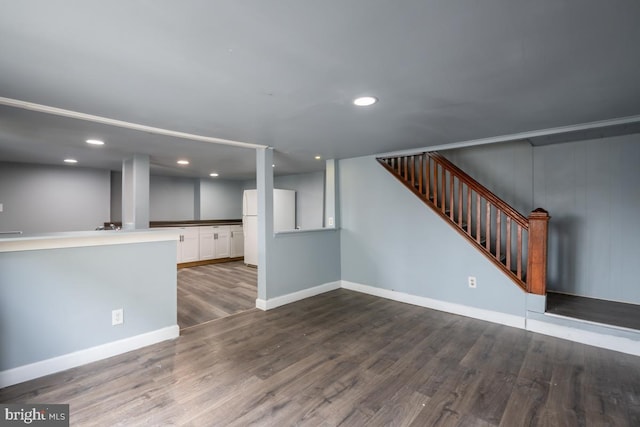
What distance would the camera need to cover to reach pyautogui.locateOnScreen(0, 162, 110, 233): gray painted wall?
16.4 ft

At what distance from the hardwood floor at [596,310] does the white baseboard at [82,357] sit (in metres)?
3.82

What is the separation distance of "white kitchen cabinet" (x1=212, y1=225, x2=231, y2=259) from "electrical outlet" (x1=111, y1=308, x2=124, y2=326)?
4263 mm

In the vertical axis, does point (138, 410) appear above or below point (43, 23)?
below

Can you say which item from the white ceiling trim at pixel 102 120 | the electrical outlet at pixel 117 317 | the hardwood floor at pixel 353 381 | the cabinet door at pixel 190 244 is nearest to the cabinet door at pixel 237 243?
the cabinet door at pixel 190 244

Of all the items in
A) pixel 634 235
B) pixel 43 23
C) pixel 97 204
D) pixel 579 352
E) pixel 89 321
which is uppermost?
pixel 43 23

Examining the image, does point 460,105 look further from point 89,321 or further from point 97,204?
point 97,204

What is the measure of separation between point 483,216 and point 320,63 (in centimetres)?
332

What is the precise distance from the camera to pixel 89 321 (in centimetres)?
242

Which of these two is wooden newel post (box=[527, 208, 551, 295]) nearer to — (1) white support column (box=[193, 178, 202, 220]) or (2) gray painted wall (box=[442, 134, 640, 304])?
(2) gray painted wall (box=[442, 134, 640, 304])

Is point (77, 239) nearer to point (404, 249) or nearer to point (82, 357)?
point (82, 357)

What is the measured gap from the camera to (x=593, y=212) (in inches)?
133

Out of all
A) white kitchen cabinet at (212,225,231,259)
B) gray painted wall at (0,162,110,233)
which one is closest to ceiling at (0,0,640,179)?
gray painted wall at (0,162,110,233)

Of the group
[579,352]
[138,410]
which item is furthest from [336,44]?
[579,352]

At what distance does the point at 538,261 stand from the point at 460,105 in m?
1.87
